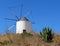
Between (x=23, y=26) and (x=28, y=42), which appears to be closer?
(x=28, y=42)

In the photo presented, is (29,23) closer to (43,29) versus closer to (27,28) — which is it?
(27,28)

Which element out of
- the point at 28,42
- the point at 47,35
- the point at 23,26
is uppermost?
the point at 23,26

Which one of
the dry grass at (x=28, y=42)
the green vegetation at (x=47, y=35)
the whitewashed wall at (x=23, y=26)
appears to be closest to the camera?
the dry grass at (x=28, y=42)

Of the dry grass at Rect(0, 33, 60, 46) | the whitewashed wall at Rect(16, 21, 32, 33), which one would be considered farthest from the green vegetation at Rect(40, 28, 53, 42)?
the whitewashed wall at Rect(16, 21, 32, 33)

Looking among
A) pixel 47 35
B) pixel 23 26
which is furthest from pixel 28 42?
pixel 23 26

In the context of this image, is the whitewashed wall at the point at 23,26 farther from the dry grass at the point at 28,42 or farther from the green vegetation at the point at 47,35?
the green vegetation at the point at 47,35

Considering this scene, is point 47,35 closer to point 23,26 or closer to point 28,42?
point 28,42

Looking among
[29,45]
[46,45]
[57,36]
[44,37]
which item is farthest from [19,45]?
[57,36]

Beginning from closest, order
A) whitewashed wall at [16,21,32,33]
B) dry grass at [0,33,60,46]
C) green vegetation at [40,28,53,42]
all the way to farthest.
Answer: dry grass at [0,33,60,46], green vegetation at [40,28,53,42], whitewashed wall at [16,21,32,33]

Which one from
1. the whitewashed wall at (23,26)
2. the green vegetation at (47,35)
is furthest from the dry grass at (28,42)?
the whitewashed wall at (23,26)

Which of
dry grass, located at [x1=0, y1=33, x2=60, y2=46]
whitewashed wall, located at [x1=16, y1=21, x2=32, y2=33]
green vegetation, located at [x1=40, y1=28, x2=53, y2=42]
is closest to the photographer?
dry grass, located at [x1=0, y1=33, x2=60, y2=46]

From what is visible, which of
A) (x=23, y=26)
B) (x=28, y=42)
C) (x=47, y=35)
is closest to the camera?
(x=28, y=42)

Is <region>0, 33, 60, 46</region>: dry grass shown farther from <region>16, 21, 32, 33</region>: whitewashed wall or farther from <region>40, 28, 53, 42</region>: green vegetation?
<region>16, 21, 32, 33</region>: whitewashed wall

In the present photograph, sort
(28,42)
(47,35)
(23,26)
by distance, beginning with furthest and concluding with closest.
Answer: (23,26) < (47,35) < (28,42)
